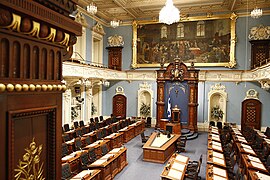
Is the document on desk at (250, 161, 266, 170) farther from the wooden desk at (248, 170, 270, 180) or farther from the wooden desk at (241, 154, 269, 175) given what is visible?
the wooden desk at (248, 170, 270, 180)

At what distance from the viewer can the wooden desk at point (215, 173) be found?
6801 millimetres

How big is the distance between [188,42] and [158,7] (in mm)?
3866

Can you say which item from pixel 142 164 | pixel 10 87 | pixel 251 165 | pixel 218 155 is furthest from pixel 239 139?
pixel 10 87

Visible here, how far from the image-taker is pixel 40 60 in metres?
1.31

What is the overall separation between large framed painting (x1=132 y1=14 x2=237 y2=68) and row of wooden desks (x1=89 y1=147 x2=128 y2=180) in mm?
10939

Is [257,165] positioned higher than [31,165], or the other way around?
[31,165]

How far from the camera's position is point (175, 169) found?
7.75 m

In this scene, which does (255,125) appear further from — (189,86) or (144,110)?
(144,110)

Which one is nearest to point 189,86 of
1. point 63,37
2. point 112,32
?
point 112,32

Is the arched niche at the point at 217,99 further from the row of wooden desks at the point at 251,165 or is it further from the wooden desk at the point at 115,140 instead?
the wooden desk at the point at 115,140

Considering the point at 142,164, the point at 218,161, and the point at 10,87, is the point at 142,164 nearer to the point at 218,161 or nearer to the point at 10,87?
the point at 218,161

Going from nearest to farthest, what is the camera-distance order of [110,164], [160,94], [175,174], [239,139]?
[175,174] → [110,164] → [239,139] → [160,94]

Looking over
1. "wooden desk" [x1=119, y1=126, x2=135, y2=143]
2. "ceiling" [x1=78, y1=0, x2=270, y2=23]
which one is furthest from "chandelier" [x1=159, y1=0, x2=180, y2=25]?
"wooden desk" [x1=119, y1=126, x2=135, y2=143]

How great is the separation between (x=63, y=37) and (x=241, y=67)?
19.0 metres
